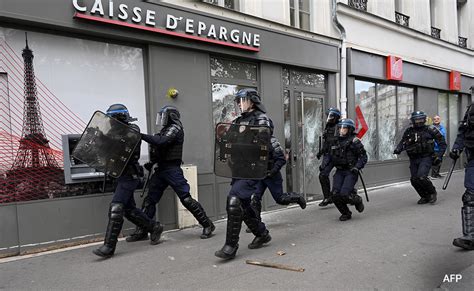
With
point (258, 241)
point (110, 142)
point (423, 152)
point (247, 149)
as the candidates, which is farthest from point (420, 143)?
point (110, 142)

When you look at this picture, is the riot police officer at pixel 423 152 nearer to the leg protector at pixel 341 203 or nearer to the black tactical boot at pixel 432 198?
the black tactical boot at pixel 432 198

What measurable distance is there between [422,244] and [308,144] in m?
3.82

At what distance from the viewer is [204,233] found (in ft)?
16.7

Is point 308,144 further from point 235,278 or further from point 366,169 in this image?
point 235,278

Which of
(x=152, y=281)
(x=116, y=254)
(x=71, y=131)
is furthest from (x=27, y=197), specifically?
(x=152, y=281)

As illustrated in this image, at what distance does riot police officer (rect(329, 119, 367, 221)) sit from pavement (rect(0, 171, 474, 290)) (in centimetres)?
34

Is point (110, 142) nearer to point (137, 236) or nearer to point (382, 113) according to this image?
point (137, 236)

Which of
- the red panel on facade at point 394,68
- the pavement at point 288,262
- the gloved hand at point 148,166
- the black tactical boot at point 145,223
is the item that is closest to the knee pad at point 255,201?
the pavement at point 288,262

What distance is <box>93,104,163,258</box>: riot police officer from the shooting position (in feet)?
13.8

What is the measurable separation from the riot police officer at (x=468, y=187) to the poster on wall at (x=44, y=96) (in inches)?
186

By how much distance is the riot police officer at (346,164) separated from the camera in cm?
568

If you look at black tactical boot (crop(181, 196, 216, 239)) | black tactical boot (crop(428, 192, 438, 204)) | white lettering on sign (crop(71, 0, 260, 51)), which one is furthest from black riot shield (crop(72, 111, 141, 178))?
black tactical boot (crop(428, 192, 438, 204))

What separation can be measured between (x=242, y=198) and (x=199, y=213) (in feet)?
3.99

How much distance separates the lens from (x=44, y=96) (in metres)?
4.94
